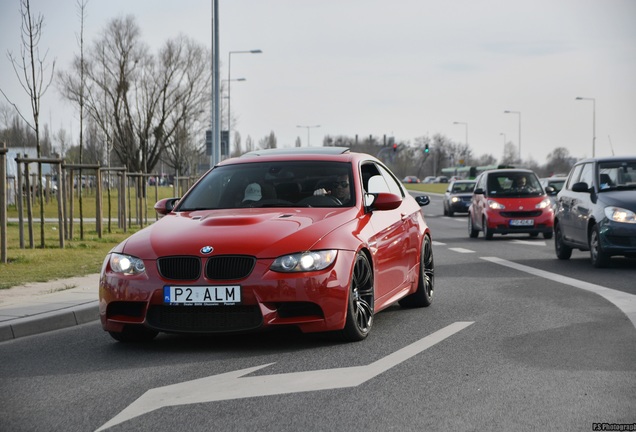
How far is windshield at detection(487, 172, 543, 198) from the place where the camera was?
2475cm

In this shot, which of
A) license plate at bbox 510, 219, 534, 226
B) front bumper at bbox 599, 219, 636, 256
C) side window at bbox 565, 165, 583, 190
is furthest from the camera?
license plate at bbox 510, 219, 534, 226

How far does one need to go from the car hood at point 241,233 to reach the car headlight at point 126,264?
0.04 metres

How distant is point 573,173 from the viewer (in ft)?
56.7

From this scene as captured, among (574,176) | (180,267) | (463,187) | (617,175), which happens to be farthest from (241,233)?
(463,187)

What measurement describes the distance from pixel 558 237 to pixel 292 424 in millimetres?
13105

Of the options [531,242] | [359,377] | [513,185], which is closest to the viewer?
[359,377]

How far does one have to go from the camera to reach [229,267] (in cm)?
752

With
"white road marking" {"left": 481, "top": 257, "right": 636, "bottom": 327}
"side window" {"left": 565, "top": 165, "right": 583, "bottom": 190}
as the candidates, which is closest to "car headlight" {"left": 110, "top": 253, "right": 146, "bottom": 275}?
"white road marking" {"left": 481, "top": 257, "right": 636, "bottom": 327}

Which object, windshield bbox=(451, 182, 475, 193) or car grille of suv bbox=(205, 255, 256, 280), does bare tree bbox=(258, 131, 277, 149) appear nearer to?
windshield bbox=(451, 182, 475, 193)

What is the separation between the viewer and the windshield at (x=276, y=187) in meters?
8.91

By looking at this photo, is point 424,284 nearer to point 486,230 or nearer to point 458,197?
point 486,230

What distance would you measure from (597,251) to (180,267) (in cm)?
927

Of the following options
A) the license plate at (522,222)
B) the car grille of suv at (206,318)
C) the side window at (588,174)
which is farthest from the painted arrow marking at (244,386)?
the license plate at (522,222)

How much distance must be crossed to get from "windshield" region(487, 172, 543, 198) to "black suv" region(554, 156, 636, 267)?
7.19 meters
